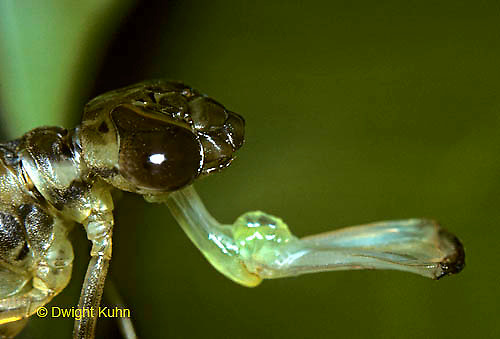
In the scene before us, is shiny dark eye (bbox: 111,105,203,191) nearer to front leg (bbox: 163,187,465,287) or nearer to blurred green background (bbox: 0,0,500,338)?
front leg (bbox: 163,187,465,287)

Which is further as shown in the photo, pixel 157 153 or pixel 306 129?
pixel 306 129

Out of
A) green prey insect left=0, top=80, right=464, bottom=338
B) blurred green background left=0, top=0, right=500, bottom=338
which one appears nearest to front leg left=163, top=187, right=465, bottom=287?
green prey insect left=0, top=80, right=464, bottom=338

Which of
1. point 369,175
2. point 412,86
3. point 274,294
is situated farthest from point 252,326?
point 412,86

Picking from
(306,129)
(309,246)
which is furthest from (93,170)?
(306,129)

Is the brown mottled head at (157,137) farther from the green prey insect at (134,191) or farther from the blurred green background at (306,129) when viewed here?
the blurred green background at (306,129)

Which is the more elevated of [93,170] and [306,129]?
[306,129]

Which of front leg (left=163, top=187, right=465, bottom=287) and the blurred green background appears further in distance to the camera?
the blurred green background

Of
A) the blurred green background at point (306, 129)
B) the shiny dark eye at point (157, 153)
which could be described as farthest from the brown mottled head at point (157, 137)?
the blurred green background at point (306, 129)

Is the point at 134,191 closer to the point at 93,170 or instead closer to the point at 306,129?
the point at 93,170
